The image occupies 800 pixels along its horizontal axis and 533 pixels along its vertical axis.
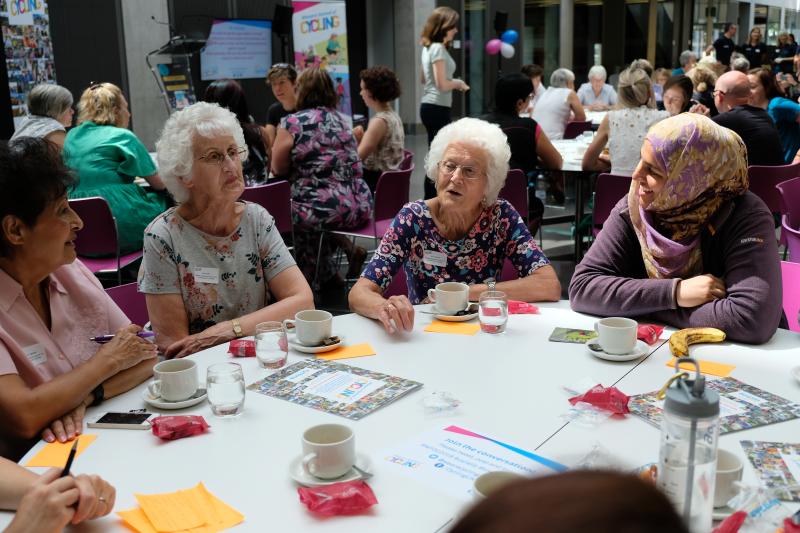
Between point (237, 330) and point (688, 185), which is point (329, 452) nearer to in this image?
point (237, 330)

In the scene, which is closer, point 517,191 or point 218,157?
point 218,157

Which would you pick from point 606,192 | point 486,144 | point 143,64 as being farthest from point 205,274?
point 143,64

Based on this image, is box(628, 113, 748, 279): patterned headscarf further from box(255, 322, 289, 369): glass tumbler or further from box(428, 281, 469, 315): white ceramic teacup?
box(255, 322, 289, 369): glass tumbler

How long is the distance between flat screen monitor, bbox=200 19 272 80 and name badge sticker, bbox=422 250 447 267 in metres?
9.03

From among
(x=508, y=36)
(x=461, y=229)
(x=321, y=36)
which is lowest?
(x=461, y=229)

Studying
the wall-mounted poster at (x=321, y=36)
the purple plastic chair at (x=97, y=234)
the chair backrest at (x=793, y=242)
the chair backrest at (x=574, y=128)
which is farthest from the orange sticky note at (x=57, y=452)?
the wall-mounted poster at (x=321, y=36)

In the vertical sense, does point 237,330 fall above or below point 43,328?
below

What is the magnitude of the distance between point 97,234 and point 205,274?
198 centimetres

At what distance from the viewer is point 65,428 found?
1.71 metres

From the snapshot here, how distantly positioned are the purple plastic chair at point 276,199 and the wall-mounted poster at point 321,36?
7.62 m

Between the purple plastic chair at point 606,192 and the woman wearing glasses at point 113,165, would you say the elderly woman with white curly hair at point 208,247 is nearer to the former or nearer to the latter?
the woman wearing glasses at point 113,165

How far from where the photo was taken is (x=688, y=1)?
21406mm

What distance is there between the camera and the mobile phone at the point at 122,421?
1.69 metres

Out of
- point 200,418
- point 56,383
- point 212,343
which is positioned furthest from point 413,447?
point 212,343
